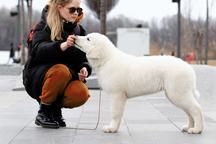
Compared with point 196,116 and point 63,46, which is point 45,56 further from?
point 196,116

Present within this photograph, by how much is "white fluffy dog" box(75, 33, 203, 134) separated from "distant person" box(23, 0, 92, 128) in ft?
1.45

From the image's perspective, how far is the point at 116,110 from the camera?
6961 mm

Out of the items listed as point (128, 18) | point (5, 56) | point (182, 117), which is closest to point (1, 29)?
point (128, 18)

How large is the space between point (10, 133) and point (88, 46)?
150 cm

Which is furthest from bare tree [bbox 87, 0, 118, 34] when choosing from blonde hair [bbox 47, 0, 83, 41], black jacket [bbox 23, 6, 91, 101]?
blonde hair [bbox 47, 0, 83, 41]

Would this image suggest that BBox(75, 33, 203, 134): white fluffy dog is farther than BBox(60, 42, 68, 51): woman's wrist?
No

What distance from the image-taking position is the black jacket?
7273 millimetres

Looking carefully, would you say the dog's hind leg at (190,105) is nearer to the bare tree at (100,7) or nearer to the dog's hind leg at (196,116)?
the dog's hind leg at (196,116)

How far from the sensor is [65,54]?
737 cm

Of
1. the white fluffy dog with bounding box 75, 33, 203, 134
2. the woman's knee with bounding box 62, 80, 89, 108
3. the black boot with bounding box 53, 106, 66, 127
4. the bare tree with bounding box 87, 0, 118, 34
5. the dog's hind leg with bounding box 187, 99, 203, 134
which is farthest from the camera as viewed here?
the bare tree with bounding box 87, 0, 118, 34

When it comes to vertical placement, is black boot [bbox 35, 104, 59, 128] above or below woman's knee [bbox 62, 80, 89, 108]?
below

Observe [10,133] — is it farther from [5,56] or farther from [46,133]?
[5,56]

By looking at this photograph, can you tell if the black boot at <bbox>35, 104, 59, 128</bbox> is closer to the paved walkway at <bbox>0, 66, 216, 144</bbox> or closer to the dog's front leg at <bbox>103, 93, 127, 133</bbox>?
the paved walkway at <bbox>0, 66, 216, 144</bbox>

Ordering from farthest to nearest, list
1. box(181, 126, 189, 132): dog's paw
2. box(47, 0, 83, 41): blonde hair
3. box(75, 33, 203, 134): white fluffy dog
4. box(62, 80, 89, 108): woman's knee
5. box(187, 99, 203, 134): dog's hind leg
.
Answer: box(62, 80, 89, 108): woman's knee
box(47, 0, 83, 41): blonde hair
box(181, 126, 189, 132): dog's paw
box(187, 99, 203, 134): dog's hind leg
box(75, 33, 203, 134): white fluffy dog
